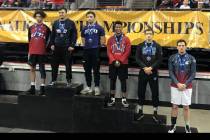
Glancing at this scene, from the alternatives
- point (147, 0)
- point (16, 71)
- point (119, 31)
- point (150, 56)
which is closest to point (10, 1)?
point (16, 71)

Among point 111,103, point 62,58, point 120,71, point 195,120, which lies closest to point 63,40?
point 62,58

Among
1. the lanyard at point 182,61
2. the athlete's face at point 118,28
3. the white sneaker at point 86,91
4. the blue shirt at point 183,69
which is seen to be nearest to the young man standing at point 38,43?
the white sneaker at point 86,91

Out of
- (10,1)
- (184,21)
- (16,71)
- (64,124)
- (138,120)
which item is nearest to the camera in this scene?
(138,120)

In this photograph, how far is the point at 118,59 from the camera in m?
8.06

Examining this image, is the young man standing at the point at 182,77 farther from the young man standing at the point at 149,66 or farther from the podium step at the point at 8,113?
the podium step at the point at 8,113

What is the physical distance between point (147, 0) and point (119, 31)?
19.7 ft

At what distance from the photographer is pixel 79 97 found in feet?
26.0

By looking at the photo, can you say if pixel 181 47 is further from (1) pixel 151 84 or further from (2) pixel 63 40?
(2) pixel 63 40

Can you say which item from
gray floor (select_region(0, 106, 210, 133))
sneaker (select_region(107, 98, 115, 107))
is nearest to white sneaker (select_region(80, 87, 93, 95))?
sneaker (select_region(107, 98, 115, 107))

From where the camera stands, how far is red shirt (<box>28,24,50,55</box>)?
8.62 m

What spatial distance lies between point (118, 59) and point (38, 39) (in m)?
1.98

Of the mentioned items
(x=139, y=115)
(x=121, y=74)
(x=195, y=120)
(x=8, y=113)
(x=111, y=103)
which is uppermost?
(x=121, y=74)

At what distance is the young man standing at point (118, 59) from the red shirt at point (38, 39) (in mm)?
1582

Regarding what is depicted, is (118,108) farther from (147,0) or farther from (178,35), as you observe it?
(147,0)
